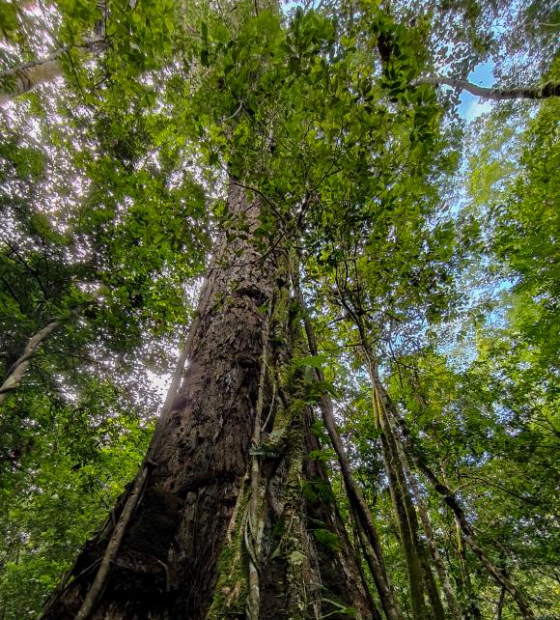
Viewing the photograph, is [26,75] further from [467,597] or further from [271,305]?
[467,597]

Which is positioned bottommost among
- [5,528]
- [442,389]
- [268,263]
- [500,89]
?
[5,528]

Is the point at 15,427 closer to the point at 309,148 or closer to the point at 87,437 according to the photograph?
the point at 87,437

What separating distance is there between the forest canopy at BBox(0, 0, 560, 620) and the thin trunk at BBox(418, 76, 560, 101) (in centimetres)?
8

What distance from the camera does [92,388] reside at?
7.13 m

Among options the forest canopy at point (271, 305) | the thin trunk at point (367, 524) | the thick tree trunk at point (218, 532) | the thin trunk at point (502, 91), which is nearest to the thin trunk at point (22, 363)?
the forest canopy at point (271, 305)

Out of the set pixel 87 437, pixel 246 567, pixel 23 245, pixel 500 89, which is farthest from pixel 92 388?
pixel 500 89

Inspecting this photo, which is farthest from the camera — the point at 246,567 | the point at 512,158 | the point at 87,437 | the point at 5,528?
the point at 512,158

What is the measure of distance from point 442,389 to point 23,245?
10.2 metres

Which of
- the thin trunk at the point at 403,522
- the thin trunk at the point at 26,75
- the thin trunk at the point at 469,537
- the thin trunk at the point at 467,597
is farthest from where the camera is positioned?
the thin trunk at the point at 467,597

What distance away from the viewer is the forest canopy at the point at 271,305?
50.8 inches

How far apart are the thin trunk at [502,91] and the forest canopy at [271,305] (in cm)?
8

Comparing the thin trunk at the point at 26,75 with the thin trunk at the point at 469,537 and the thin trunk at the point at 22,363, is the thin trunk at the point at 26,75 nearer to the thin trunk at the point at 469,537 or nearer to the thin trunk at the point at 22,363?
the thin trunk at the point at 22,363

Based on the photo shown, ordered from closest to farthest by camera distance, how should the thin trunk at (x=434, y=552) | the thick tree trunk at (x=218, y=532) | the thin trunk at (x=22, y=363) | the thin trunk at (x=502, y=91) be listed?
the thick tree trunk at (x=218, y=532) → the thin trunk at (x=434, y=552) → the thin trunk at (x=22, y=363) → the thin trunk at (x=502, y=91)

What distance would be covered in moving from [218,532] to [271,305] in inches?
50.0
